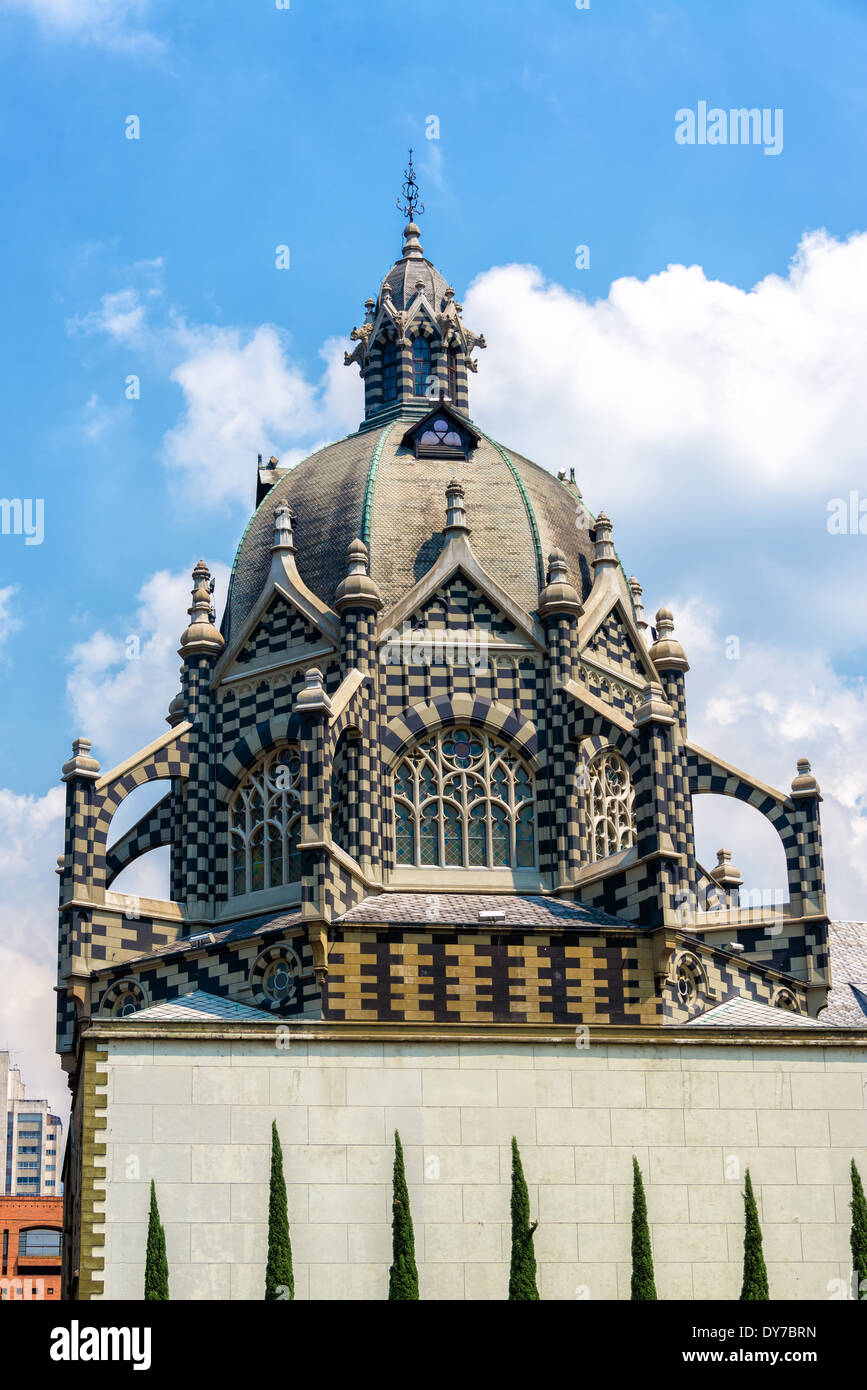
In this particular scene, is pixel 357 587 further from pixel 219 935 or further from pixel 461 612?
pixel 219 935

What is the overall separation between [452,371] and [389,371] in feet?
7.12

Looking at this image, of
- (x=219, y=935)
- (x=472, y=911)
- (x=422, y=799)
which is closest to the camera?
(x=472, y=911)

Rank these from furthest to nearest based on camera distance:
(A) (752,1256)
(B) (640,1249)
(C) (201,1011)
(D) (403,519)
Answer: (D) (403,519) → (C) (201,1011) → (A) (752,1256) → (B) (640,1249)

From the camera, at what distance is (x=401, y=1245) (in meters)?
44.3

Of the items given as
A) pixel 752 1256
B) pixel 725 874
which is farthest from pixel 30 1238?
pixel 752 1256

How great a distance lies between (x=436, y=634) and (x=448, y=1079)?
1699cm

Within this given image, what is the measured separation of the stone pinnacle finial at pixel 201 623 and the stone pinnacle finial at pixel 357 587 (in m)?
4.79

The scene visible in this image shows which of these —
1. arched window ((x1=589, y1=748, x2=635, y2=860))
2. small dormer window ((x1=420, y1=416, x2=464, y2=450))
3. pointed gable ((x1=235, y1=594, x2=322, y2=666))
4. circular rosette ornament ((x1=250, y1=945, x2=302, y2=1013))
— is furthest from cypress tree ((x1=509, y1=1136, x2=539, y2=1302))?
small dormer window ((x1=420, y1=416, x2=464, y2=450))

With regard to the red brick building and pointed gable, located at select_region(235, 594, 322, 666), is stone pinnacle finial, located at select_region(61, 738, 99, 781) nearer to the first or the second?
pointed gable, located at select_region(235, 594, 322, 666)

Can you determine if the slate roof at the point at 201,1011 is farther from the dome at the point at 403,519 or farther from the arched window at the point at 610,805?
the dome at the point at 403,519

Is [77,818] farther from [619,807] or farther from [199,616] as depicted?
[619,807]

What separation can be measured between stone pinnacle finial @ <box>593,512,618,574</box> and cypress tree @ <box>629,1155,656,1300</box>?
23.2 metres

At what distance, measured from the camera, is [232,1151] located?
4500cm
